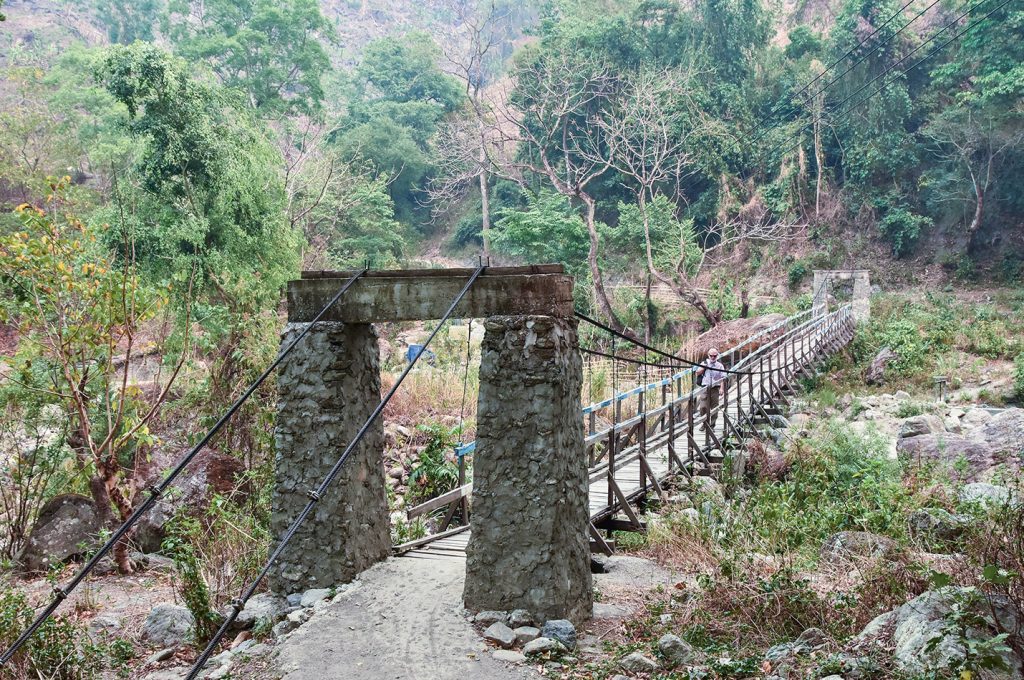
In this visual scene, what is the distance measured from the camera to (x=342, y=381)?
4895 mm

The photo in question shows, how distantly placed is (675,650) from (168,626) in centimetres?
312

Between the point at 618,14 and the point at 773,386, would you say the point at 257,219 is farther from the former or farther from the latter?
the point at 618,14

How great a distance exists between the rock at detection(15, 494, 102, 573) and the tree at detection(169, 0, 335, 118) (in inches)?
754

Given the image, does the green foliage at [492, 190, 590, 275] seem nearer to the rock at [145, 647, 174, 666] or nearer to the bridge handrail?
the bridge handrail

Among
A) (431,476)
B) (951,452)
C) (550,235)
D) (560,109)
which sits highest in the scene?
(560,109)

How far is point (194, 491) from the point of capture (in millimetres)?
7992

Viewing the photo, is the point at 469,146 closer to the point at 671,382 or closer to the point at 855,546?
the point at 671,382

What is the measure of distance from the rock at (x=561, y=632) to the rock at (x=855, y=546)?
1747 millimetres

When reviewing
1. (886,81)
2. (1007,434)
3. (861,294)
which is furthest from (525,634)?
(886,81)

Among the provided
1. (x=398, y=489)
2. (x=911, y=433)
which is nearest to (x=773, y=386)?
(x=911, y=433)

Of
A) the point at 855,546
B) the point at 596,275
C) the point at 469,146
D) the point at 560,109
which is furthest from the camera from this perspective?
the point at 469,146

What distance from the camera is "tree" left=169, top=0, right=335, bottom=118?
24859 millimetres

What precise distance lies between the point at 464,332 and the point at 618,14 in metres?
14.3

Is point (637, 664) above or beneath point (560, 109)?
beneath
